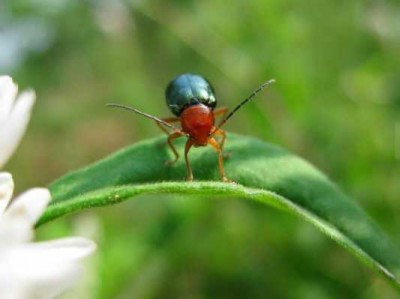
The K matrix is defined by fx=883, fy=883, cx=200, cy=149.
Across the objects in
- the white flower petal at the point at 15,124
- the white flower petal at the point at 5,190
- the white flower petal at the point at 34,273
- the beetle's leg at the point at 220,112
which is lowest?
the white flower petal at the point at 34,273

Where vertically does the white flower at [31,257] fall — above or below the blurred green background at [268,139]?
below

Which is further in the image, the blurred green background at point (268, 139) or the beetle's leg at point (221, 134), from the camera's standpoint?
the blurred green background at point (268, 139)

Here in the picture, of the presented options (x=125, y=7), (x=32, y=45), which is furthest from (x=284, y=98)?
(x=32, y=45)

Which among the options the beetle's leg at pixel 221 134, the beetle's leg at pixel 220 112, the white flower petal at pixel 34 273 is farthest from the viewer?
the beetle's leg at pixel 220 112

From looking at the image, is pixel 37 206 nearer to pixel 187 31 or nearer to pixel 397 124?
pixel 397 124

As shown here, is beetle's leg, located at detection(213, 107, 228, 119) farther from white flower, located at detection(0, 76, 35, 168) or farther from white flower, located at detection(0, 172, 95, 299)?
white flower, located at detection(0, 172, 95, 299)

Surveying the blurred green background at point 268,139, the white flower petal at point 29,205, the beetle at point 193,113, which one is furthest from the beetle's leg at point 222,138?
the blurred green background at point 268,139

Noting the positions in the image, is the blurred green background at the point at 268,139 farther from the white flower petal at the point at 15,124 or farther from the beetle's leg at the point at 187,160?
the white flower petal at the point at 15,124
